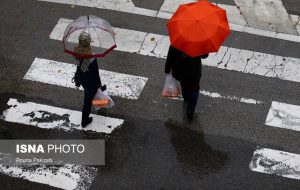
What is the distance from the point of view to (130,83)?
8.83 metres

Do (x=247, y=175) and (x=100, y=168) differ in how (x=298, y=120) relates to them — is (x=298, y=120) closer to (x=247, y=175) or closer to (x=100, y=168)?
(x=247, y=175)

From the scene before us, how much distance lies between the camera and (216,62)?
9.23 meters

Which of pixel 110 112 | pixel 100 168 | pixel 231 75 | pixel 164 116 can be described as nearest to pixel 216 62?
pixel 231 75

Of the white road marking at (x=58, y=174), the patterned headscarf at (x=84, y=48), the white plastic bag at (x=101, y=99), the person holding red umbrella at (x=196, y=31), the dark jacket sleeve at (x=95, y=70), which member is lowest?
the white road marking at (x=58, y=174)

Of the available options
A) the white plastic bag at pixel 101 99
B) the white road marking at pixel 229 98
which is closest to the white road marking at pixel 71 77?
the white plastic bag at pixel 101 99

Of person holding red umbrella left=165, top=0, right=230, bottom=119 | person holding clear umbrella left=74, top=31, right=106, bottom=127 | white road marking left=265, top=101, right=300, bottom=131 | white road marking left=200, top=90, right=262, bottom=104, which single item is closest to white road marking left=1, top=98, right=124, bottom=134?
person holding clear umbrella left=74, top=31, right=106, bottom=127

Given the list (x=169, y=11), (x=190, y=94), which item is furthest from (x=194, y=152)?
(x=169, y=11)

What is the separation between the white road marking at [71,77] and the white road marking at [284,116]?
2219mm

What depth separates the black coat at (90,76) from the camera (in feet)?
23.8

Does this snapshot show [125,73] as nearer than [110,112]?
No

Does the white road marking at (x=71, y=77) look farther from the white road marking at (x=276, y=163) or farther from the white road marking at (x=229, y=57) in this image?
the white road marking at (x=276, y=163)

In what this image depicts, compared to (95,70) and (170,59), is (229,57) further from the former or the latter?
(95,70)

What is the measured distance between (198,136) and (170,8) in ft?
11.3

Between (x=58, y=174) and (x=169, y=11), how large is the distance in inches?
175
